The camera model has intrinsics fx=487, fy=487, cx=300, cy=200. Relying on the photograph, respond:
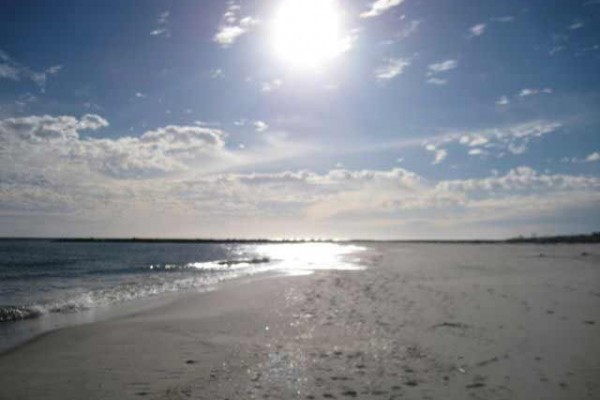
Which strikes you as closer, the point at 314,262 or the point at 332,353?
the point at 332,353

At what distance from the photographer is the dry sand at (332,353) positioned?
7699 mm

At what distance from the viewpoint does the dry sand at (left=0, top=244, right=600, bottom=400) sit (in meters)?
7.70

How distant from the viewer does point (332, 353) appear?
391 inches

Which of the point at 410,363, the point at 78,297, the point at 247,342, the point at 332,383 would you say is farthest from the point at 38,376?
the point at 78,297

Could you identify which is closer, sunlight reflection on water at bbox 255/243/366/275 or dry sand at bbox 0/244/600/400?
dry sand at bbox 0/244/600/400

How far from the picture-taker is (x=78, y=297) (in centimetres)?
2259

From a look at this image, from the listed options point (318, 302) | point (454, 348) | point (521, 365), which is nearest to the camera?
point (521, 365)

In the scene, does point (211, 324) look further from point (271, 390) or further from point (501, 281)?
point (501, 281)

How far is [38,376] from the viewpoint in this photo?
28.8 ft

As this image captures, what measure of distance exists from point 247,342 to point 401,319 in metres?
4.55

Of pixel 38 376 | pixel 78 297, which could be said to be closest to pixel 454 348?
pixel 38 376

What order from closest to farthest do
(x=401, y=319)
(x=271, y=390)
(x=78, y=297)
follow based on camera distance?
(x=271, y=390) → (x=401, y=319) → (x=78, y=297)

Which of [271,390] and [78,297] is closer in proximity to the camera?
[271,390]

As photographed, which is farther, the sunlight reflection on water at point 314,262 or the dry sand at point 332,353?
the sunlight reflection on water at point 314,262
